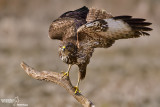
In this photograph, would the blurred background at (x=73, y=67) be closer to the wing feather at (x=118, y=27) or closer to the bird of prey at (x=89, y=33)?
the bird of prey at (x=89, y=33)

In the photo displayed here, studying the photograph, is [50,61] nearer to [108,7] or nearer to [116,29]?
[108,7]

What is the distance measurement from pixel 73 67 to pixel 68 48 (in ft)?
29.9

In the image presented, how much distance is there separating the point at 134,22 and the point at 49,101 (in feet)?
29.1

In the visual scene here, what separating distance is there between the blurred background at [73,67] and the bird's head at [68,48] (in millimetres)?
7895

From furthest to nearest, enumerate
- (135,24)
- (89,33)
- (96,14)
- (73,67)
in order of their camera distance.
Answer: (73,67) → (96,14) → (89,33) → (135,24)

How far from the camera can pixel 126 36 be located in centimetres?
791

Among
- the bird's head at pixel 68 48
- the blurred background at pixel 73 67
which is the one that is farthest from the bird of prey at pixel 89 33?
the blurred background at pixel 73 67

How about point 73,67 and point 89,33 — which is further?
point 73,67

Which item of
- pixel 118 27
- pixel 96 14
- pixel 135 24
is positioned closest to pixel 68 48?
pixel 118 27

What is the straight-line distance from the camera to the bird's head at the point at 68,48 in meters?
8.02

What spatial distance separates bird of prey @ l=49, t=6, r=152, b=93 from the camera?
7.77m

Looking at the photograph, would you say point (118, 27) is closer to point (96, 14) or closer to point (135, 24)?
point (135, 24)

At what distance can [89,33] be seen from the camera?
804 cm

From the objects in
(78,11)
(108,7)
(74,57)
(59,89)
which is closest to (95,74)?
(59,89)
